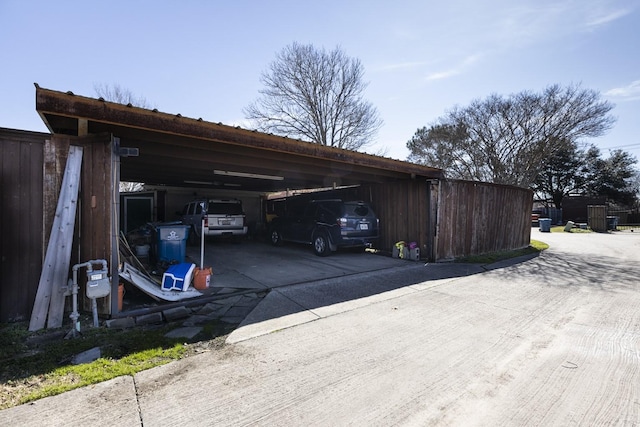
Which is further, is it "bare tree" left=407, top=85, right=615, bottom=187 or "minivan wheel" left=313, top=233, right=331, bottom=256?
"bare tree" left=407, top=85, right=615, bottom=187

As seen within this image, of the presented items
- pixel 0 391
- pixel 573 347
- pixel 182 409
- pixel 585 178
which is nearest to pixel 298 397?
pixel 182 409

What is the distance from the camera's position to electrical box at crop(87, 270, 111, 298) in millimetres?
3869

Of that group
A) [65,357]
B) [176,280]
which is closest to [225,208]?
[176,280]

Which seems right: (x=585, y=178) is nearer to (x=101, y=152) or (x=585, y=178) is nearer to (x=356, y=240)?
(x=356, y=240)

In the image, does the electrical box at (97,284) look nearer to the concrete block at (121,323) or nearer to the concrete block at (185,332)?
the concrete block at (121,323)

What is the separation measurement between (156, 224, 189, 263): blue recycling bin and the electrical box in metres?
3.28

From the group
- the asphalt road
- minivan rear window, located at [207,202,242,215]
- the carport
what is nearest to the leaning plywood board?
the carport

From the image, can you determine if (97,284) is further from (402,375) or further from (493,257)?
(493,257)

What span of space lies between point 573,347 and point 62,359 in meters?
5.50

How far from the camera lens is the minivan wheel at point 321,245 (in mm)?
9773

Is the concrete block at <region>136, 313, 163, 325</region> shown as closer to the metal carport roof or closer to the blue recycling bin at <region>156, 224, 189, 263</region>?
the metal carport roof

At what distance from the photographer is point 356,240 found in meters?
9.68

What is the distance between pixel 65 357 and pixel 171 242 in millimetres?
4140

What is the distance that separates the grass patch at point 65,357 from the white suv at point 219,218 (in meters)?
7.84
